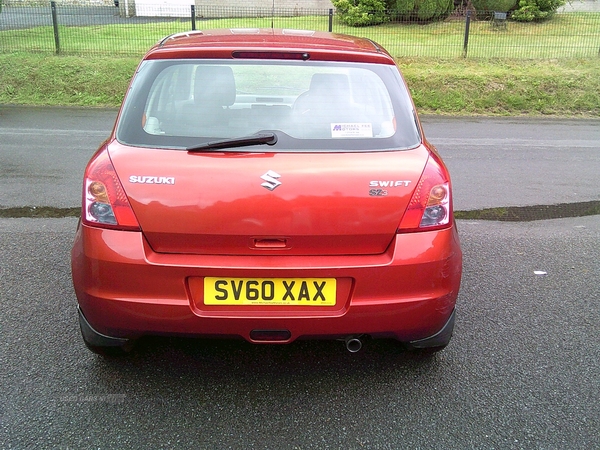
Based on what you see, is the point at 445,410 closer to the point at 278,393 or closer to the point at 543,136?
the point at 278,393

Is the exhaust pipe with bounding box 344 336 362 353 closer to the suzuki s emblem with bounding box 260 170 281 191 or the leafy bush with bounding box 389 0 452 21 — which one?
the suzuki s emblem with bounding box 260 170 281 191

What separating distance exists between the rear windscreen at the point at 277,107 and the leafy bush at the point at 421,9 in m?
17.2

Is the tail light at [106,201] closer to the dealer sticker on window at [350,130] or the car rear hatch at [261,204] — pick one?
the car rear hatch at [261,204]

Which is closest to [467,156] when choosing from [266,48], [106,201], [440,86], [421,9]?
[440,86]

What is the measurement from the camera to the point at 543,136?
994 centimetres

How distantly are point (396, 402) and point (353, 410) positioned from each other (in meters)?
0.22

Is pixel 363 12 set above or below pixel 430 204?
above

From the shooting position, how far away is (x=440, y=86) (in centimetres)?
1323

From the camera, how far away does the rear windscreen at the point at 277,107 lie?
2.71 metres

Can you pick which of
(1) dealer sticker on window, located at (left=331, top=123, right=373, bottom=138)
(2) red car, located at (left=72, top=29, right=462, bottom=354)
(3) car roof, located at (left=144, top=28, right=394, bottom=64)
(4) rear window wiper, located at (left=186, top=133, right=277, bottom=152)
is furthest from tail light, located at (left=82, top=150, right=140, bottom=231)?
(1) dealer sticker on window, located at (left=331, top=123, right=373, bottom=138)

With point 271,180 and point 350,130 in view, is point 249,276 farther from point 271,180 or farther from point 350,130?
point 350,130

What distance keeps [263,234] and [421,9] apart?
1899 centimetres

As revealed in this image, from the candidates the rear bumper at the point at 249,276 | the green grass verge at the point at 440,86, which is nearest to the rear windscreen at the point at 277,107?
the rear bumper at the point at 249,276

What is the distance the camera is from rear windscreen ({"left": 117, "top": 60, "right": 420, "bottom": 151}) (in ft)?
8.91
